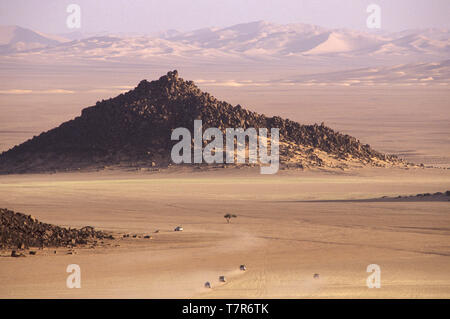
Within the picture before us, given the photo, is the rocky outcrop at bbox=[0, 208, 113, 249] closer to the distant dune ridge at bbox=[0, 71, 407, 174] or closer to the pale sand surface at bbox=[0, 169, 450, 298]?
the pale sand surface at bbox=[0, 169, 450, 298]

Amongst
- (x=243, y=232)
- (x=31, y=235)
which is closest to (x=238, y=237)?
(x=243, y=232)

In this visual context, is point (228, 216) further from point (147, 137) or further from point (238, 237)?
point (147, 137)

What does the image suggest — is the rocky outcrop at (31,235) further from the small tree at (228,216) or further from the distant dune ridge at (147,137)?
the distant dune ridge at (147,137)

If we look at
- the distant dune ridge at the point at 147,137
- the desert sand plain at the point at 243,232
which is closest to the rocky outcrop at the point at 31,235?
the desert sand plain at the point at 243,232

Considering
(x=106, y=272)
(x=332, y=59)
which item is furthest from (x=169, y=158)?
(x=332, y=59)
